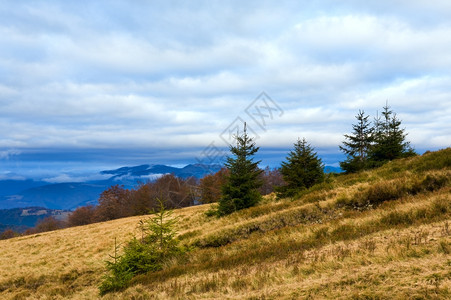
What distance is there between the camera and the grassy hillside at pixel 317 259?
4.67 m

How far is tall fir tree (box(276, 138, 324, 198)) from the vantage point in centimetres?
1975

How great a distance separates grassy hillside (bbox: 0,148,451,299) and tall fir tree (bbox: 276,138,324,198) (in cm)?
337

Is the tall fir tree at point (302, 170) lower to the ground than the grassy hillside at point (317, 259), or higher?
higher

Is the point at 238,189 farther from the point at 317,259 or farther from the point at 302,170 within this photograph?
the point at 317,259

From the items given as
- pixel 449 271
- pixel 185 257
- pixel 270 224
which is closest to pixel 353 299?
pixel 449 271

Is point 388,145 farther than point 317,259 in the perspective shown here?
Yes

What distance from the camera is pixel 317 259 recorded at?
631 centimetres

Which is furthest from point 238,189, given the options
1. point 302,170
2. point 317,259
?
point 317,259

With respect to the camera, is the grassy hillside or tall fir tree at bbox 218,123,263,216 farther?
tall fir tree at bbox 218,123,263,216

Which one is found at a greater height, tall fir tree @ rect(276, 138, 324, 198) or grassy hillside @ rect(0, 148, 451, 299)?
tall fir tree @ rect(276, 138, 324, 198)

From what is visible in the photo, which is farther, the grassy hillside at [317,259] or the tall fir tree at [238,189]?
the tall fir tree at [238,189]

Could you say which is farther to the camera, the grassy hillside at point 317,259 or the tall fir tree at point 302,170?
the tall fir tree at point 302,170

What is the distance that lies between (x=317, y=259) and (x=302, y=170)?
14.2 metres

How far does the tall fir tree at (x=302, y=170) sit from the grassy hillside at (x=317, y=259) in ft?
11.1
